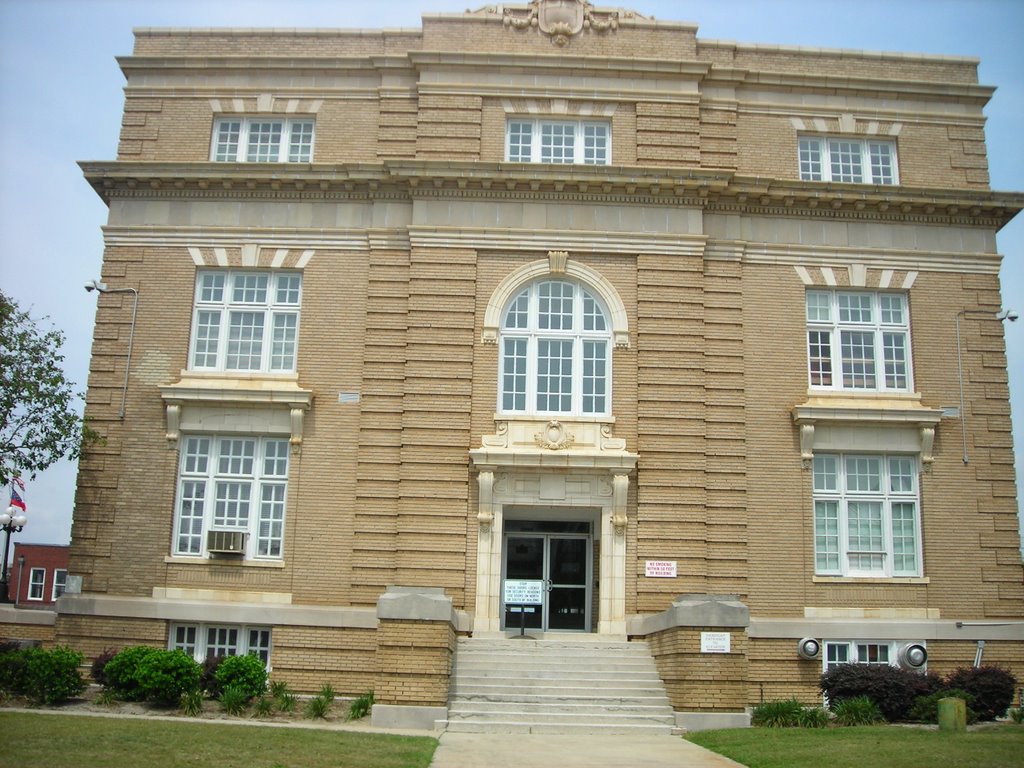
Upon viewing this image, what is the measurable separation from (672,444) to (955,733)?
8.67 meters

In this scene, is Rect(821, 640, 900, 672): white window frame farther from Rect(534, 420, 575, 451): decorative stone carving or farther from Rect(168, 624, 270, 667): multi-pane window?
Rect(168, 624, 270, 667): multi-pane window

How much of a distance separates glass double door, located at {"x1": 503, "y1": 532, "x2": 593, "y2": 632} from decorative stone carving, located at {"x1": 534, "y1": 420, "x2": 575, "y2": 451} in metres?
2.53

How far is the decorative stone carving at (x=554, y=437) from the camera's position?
23750mm

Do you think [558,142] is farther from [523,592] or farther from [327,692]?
[327,692]

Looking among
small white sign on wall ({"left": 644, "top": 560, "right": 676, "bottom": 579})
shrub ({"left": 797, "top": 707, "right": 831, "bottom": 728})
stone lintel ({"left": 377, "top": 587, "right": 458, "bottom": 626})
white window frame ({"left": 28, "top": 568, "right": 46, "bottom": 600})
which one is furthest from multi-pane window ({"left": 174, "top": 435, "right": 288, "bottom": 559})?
white window frame ({"left": 28, "top": 568, "right": 46, "bottom": 600})

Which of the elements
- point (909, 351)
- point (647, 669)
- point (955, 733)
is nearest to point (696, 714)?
Result: point (647, 669)

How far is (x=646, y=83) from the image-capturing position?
26.1 metres

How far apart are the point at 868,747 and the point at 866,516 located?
9385 millimetres

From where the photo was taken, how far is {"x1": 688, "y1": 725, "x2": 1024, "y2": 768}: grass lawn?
1469 cm

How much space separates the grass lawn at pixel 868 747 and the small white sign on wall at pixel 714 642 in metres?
1.52

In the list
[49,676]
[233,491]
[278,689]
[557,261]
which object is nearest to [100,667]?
[49,676]

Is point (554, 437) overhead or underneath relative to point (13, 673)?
overhead

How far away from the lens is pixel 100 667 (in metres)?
21.0

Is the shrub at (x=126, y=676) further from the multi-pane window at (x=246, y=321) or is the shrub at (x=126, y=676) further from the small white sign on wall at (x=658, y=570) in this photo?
the small white sign on wall at (x=658, y=570)
